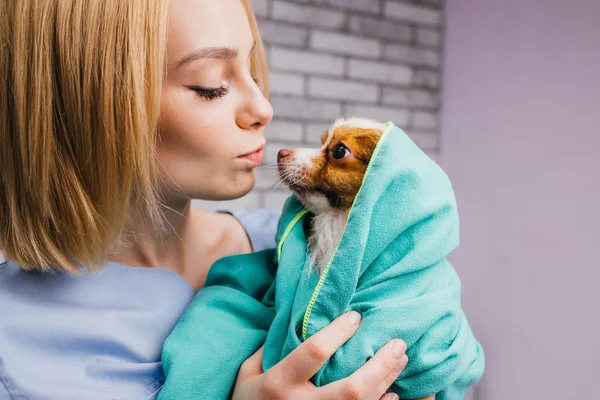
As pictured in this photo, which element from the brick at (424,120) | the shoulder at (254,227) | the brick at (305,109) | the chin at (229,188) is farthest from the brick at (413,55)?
the chin at (229,188)

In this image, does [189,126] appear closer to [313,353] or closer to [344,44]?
[313,353]

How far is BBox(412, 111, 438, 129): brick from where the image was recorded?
255cm

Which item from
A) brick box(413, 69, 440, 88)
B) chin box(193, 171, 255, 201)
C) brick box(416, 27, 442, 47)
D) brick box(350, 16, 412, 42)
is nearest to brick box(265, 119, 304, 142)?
brick box(350, 16, 412, 42)

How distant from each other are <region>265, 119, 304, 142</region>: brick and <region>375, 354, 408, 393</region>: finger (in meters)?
1.54

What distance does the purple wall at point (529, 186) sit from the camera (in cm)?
179

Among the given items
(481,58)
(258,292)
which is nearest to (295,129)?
(481,58)

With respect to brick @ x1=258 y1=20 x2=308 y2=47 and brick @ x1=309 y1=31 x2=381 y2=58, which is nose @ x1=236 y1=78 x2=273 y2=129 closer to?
brick @ x1=258 y1=20 x2=308 y2=47

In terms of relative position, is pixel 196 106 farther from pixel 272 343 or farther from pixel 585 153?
pixel 585 153

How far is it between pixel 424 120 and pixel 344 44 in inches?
20.9

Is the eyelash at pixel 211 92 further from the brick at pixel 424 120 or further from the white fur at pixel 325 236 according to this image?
the brick at pixel 424 120

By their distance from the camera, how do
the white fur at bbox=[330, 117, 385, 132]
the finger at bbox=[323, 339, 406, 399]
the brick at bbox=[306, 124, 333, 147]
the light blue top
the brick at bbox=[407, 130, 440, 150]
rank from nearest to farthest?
the finger at bbox=[323, 339, 406, 399], the light blue top, the white fur at bbox=[330, 117, 385, 132], the brick at bbox=[306, 124, 333, 147], the brick at bbox=[407, 130, 440, 150]

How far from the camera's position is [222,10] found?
2.93 ft

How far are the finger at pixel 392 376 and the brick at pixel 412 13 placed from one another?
2001 millimetres

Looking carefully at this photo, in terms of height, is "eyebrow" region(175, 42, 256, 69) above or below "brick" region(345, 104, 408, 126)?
above
